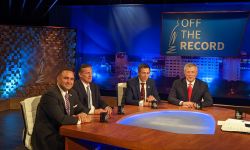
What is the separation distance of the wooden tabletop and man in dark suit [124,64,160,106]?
127 cm

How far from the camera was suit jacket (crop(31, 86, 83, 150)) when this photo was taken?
3211 mm

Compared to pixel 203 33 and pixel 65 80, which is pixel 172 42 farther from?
pixel 65 80

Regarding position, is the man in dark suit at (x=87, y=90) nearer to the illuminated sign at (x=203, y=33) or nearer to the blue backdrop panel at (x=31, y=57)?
the illuminated sign at (x=203, y=33)

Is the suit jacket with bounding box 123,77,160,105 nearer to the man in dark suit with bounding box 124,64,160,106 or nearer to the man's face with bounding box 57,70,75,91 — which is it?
the man in dark suit with bounding box 124,64,160,106


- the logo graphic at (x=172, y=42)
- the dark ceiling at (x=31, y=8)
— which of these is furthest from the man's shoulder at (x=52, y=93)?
the dark ceiling at (x=31, y=8)

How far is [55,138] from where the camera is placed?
324 centimetres

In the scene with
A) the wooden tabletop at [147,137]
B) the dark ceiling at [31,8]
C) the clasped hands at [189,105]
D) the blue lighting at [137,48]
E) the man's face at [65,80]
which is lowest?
the wooden tabletop at [147,137]

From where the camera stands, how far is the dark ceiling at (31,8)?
7.62m

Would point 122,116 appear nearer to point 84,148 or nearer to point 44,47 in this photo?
point 84,148

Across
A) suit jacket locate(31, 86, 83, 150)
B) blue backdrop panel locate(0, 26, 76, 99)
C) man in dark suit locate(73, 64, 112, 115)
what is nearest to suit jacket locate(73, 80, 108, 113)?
man in dark suit locate(73, 64, 112, 115)

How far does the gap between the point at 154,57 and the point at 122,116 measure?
3859mm

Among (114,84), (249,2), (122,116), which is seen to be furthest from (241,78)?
(122,116)

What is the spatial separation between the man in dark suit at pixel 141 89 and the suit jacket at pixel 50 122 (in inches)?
54.8

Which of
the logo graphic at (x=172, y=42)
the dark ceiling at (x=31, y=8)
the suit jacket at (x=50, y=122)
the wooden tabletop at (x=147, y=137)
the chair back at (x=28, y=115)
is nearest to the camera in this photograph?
the wooden tabletop at (x=147, y=137)
